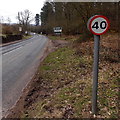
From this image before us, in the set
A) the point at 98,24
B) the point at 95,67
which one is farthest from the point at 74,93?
the point at 98,24

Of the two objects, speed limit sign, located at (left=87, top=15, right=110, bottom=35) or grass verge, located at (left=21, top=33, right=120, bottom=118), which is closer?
speed limit sign, located at (left=87, top=15, right=110, bottom=35)

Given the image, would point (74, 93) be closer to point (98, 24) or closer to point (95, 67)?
point (95, 67)

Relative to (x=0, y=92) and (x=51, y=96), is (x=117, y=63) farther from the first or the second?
(x=0, y=92)

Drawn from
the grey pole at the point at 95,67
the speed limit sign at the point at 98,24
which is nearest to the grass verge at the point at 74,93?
the grey pole at the point at 95,67

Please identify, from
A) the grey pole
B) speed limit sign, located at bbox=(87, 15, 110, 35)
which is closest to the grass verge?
the grey pole

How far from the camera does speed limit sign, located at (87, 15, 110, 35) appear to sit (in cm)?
273

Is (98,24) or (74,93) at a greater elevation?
(98,24)

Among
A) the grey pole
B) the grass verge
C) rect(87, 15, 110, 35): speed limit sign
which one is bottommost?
the grass verge

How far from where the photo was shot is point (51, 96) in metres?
4.32

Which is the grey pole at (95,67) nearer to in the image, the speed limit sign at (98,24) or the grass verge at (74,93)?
the speed limit sign at (98,24)

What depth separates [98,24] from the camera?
2.75 meters

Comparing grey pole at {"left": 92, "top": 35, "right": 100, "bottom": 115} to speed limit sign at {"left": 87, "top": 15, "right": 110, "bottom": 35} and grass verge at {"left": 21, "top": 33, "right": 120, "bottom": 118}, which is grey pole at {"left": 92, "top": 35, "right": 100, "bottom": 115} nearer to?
speed limit sign at {"left": 87, "top": 15, "right": 110, "bottom": 35}

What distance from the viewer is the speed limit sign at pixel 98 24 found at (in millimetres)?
2729

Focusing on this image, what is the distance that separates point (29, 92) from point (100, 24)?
344 cm
